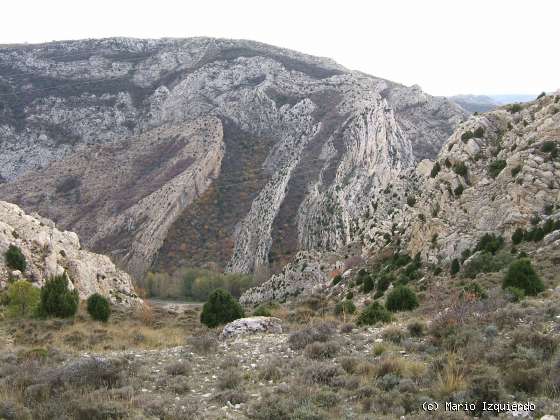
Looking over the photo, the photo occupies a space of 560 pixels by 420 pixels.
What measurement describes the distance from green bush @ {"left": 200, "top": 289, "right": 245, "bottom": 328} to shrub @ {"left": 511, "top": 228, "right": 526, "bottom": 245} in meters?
12.4

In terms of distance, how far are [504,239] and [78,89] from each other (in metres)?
129

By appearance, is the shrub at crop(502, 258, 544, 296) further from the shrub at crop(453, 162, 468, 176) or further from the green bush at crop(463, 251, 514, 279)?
the shrub at crop(453, 162, 468, 176)

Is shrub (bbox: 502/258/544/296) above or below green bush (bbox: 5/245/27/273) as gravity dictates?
above

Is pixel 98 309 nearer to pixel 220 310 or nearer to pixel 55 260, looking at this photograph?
pixel 220 310

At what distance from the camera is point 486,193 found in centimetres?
2497

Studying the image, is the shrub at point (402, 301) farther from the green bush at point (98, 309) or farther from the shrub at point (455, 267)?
the green bush at point (98, 309)

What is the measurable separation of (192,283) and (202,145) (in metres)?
37.2

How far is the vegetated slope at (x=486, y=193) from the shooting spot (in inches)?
885

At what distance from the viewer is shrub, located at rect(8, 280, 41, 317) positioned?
21.2 m

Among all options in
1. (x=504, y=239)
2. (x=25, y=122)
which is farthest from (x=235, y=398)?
(x=25, y=122)

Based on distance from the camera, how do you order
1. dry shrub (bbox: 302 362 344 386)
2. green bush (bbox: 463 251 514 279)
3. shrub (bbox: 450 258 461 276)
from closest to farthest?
1. dry shrub (bbox: 302 362 344 386)
2. green bush (bbox: 463 251 514 279)
3. shrub (bbox: 450 258 461 276)

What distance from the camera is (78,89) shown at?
129 meters

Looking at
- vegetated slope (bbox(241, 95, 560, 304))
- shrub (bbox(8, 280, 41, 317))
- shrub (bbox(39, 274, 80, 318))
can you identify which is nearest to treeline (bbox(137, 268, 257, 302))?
vegetated slope (bbox(241, 95, 560, 304))

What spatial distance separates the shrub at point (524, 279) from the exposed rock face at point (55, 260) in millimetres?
24171
